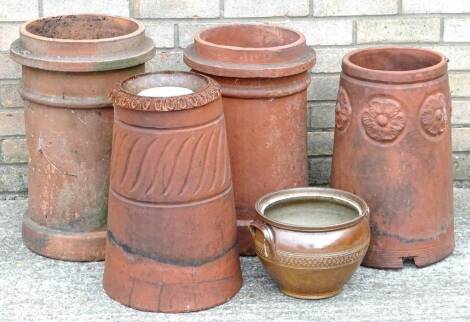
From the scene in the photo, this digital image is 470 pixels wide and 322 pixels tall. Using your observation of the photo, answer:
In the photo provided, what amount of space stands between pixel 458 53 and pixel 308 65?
40.5 inches

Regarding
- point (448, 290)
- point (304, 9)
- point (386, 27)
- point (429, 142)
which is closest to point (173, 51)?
point (304, 9)

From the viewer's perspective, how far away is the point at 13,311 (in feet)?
13.9

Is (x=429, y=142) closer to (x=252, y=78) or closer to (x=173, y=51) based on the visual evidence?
(x=252, y=78)

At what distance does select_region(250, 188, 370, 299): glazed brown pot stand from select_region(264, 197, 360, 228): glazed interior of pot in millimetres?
44

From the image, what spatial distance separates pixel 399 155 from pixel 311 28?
3.16ft

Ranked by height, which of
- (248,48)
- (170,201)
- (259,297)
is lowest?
(259,297)

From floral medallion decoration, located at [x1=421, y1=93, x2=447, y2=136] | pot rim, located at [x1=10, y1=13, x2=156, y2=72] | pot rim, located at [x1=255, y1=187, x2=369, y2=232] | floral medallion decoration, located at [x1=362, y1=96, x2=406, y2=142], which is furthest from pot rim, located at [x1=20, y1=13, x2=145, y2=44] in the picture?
floral medallion decoration, located at [x1=421, y1=93, x2=447, y2=136]

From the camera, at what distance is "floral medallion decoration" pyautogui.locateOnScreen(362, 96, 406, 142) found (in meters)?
4.40

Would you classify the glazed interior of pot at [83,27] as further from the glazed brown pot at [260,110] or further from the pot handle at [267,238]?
the pot handle at [267,238]

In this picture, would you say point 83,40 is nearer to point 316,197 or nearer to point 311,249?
point 316,197

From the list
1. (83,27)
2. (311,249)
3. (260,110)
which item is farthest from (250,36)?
(311,249)

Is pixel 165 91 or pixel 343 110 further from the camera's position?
pixel 343 110

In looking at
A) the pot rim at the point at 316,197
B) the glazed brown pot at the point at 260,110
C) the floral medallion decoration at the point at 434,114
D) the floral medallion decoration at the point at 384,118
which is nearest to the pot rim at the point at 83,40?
the glazed brown pot at the point at 260,110

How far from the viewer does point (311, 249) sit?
4152 millimetres
